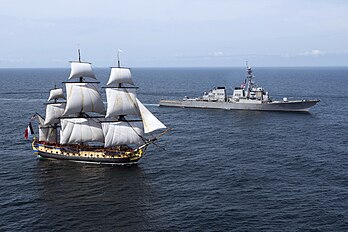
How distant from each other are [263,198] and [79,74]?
40.4 meters

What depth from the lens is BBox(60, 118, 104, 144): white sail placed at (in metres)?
66.6

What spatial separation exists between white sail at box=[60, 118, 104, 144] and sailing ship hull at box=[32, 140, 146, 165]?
6.63 ft

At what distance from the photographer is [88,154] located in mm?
63906

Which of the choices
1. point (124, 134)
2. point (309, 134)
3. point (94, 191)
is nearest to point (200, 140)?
point (124, 134)

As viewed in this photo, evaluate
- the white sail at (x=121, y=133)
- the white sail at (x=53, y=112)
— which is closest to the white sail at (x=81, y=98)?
the white sail at (x=53, y=112)

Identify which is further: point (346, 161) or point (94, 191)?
point (346, 161)

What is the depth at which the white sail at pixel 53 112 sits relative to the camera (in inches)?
2724

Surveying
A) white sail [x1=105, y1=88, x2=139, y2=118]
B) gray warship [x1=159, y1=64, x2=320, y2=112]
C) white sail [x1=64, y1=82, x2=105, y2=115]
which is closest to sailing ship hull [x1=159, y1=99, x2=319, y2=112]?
gray warship [x1=159, y1=64, x2=320, y2=112]

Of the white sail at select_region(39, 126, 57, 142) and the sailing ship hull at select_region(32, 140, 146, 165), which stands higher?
the white sail at select_region(39, 126, 57, 142)

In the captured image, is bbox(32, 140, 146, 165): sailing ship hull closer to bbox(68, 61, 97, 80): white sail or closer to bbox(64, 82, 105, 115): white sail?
bbox(64, 82, 105, 115): white sail

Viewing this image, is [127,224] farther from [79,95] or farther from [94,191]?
[79,95]

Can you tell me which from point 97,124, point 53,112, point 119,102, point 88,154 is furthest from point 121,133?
point 53,112

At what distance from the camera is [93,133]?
67.4m

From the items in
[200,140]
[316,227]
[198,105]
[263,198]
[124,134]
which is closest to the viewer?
[316,227]
